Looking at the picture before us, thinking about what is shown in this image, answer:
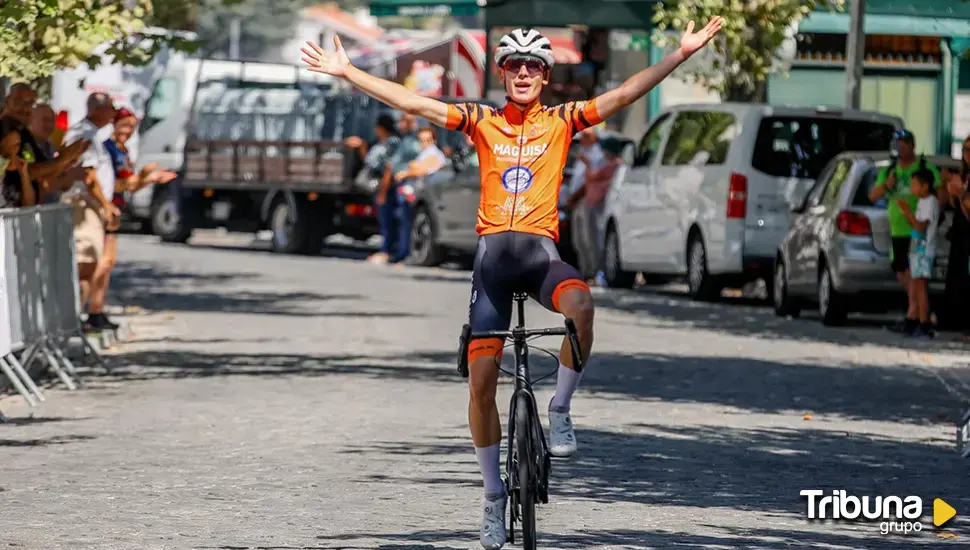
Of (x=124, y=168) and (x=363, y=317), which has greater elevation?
(x=124, y=168)

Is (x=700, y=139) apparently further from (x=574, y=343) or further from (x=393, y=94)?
(x=574, y=343)

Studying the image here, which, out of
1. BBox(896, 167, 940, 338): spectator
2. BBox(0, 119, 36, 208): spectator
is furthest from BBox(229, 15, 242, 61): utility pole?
BBox(0, 119, 36, 208): spectator

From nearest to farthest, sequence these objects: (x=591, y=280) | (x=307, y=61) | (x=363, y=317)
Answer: (x=307, y=61)
(x=363, y=317)
(x=591, y=280)

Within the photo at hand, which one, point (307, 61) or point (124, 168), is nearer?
point (307, 61)

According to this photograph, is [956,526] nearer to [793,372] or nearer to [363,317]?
[793,372]

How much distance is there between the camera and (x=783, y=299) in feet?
76.3

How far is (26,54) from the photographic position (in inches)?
635

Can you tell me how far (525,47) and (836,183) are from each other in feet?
45.4

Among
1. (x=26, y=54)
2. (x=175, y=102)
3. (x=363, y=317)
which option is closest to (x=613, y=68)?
(x=175, y=102)

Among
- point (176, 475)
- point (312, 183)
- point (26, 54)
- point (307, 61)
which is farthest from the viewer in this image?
point (312, 183)

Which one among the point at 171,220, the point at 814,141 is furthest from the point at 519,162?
the point at 171,220

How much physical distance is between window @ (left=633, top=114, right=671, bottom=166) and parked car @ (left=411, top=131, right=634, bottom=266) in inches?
87.9

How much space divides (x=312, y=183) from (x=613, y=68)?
8.78m

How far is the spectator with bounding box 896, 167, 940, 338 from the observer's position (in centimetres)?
2088
